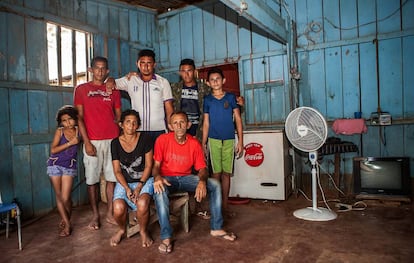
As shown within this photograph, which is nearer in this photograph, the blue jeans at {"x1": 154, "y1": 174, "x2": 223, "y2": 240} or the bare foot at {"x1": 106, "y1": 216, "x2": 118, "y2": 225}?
the blue jeans at {"x1": 154, "y1": 174, "x2": 223, "y2": 240}

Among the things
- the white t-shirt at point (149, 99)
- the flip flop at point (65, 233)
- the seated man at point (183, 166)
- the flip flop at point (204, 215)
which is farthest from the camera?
the flip flop at point (204, 215)

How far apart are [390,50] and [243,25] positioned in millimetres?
2247

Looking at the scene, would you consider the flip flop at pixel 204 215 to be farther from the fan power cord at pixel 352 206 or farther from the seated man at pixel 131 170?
the fan power cord at pixel 352 206

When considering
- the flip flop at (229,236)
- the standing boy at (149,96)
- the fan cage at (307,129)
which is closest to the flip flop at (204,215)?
the flip flop at (229,236)

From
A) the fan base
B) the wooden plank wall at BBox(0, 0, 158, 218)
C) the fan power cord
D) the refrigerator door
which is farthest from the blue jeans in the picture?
the wooden plank wall at BBox(0, 0, 158, 218)

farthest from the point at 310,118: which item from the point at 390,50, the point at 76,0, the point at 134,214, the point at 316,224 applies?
the point at 76,0

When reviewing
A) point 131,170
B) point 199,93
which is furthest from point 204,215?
point 199,93

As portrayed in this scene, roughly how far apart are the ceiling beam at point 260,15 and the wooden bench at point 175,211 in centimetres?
195

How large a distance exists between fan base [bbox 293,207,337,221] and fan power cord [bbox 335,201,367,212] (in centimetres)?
31

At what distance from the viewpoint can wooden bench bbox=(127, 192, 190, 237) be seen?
10.3 ft

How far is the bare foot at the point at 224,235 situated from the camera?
298cm

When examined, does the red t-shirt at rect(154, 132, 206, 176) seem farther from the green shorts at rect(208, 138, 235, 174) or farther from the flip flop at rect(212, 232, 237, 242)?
the flip flop at rect(212, 232, 237, 242)

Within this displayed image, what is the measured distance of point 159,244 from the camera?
2973 millimetres

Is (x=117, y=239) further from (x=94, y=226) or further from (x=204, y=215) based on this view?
(x=204, y=215)
